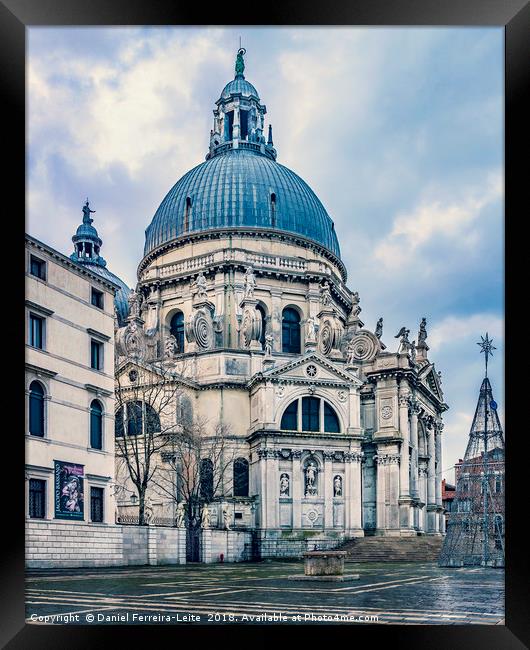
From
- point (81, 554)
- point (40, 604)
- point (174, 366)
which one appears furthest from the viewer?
point (174, 366)

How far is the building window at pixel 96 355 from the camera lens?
77.0 feet

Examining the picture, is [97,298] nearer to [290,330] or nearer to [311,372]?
[311,372]

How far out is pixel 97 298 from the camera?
78.0 feet

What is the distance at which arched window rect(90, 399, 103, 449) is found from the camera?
23312mm

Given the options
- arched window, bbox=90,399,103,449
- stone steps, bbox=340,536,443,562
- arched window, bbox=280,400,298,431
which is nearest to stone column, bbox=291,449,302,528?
arched window, bbox=280,400,298,431

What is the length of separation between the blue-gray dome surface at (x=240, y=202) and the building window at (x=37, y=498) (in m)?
27.5

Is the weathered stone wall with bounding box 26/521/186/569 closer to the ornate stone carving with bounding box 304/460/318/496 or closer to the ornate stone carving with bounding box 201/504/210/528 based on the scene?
the ornate stone carving with bounding box 201/504/210/528

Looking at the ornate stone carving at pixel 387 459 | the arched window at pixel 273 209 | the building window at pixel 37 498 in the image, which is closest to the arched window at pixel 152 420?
the ornate stone carving at pixel 387 459

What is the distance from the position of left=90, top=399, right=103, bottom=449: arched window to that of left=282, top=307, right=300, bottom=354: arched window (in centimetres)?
2347
